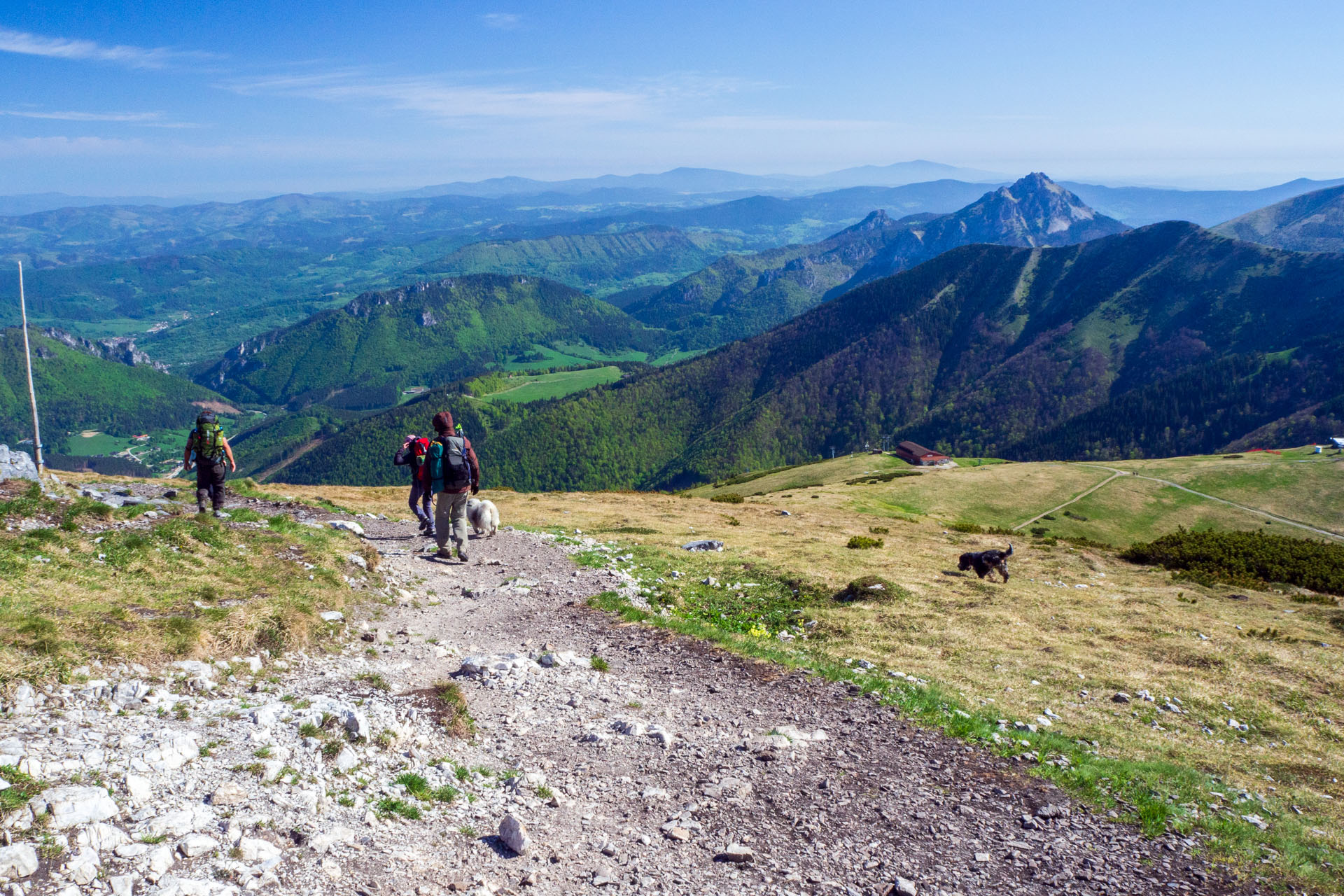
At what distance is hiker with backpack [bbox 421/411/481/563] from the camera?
843 inches

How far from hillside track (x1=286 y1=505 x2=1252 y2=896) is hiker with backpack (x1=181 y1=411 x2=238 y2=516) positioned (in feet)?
37.0

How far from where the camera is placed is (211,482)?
905 inches

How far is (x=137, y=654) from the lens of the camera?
11117 millimetres

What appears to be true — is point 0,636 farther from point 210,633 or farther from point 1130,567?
point 1130,567

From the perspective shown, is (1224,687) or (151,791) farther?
(1224,687)

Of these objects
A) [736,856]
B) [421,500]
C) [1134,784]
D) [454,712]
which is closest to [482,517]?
[421,500]

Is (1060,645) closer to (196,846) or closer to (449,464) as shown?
(449,464)

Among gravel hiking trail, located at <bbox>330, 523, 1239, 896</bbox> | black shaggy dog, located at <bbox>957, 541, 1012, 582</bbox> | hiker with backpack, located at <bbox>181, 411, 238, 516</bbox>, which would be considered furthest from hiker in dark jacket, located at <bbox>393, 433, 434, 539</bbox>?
black shaggy dog, located at <bbox>957, 541, 1012, 582</bbox>

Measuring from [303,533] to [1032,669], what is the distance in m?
20.8

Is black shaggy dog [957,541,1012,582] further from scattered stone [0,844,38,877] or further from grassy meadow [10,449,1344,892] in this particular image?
scattered stone [0,844,38,877]

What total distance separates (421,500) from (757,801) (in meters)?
17.7

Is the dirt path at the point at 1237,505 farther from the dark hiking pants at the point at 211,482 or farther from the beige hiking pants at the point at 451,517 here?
the dark hiking pants at the point at 211,482

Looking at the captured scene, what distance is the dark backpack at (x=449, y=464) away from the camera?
21391 mm

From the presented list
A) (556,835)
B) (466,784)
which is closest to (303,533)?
(466,784)
